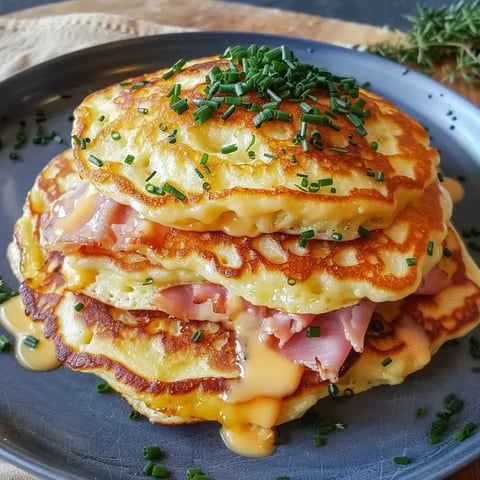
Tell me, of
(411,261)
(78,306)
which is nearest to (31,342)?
(78,306)

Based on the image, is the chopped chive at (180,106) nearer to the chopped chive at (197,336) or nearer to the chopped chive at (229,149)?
the chopped chive at (229,149)

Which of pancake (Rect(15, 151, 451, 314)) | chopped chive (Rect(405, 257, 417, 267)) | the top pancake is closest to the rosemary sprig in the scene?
the top pancake

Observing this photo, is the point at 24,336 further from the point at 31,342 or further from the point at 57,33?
the point at 57,33

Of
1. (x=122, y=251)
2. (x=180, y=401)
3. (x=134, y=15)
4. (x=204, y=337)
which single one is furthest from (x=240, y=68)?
(x=134, y=15)

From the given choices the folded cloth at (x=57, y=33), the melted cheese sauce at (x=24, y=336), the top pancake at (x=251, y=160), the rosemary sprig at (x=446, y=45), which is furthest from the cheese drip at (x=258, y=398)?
the folded cloth at (x=57, y=33)

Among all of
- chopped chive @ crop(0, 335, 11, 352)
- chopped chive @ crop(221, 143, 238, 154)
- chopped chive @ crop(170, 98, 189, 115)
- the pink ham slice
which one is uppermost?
chopped chive @ crop(170, 98, 189, 115)

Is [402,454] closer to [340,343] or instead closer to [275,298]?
[340,343]

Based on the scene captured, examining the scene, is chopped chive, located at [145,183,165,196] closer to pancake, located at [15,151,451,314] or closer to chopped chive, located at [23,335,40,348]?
pancake, located at [15,151,451,314]
